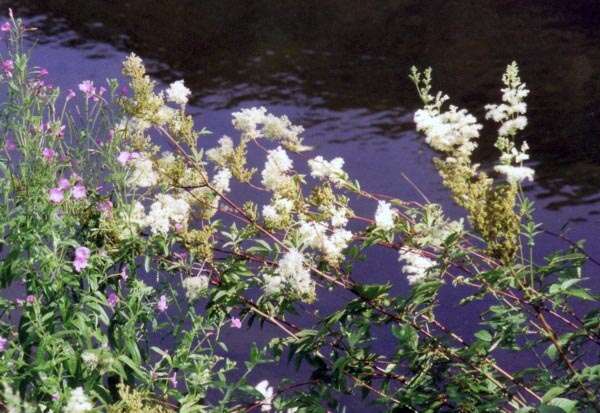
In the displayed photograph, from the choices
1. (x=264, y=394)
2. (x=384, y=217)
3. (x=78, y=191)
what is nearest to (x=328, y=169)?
(x=384, y=217)

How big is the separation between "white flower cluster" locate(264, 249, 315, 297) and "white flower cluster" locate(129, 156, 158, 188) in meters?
0.55

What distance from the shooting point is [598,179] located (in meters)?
5.33

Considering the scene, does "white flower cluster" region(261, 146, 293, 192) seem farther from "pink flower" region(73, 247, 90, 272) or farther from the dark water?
the dark water

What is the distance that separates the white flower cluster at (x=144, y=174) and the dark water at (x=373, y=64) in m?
1.80

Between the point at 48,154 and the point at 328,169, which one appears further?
the point at 48,154

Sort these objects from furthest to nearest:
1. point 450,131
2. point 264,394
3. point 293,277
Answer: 1. point 264,394
2. point 293,277
3. point 450,131

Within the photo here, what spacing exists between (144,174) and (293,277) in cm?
67

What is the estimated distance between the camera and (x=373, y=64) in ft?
24.0

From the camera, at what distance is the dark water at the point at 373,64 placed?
5637 millimetres

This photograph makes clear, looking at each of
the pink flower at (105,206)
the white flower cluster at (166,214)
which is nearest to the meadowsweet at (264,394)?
the white flower cluster at (166,214)

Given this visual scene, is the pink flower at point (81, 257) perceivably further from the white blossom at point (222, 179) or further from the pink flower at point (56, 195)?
the white blossom at point (222, 179)

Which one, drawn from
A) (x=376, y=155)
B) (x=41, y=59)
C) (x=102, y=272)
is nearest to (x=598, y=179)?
(x=376, y=155)

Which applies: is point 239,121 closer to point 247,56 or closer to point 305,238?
point 305,238

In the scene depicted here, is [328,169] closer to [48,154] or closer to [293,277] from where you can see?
[293,277]
